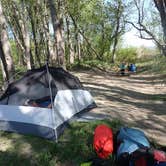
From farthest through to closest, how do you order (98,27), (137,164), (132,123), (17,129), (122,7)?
(98,27), (122,7), (132,123), (17,129), (137,164)

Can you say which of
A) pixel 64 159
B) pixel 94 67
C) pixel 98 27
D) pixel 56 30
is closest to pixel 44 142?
pixel 64 159

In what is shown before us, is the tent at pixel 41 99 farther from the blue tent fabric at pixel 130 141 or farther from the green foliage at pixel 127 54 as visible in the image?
the green foliage at pixel 127 54

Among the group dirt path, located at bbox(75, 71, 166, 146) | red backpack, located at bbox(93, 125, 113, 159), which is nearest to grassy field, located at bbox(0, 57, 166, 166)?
red backpack, located at bbox(93, 125, 113, 159)

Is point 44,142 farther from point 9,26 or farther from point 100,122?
point 9,26

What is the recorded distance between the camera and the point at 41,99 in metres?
8.08

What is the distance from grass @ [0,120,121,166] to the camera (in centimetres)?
592

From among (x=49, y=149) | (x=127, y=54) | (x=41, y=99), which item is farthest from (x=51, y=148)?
(x=127, y=54)

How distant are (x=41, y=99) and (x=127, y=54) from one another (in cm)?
3600

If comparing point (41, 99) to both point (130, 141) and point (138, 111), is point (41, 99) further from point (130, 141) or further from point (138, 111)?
point (130, 141)

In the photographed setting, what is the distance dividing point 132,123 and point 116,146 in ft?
6.27

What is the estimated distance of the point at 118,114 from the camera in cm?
865

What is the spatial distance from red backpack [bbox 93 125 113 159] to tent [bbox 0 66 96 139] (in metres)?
1.07

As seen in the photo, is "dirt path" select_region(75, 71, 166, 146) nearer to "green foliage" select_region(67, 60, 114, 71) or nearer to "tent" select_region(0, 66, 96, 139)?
"tent" select_region(0, 66, 96, 139)

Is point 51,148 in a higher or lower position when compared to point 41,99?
lower
